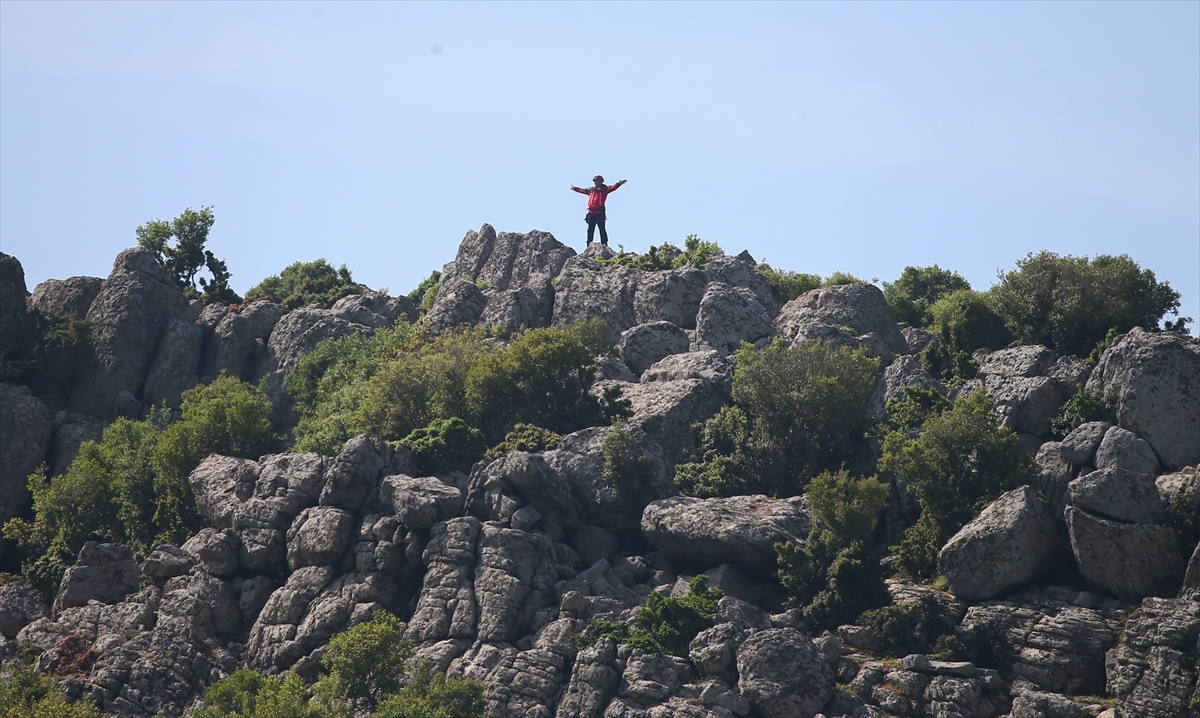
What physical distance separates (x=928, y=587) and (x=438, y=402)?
29.7 meters

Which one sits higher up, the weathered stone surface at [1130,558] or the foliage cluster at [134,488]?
the foliage cluster at [134,488]

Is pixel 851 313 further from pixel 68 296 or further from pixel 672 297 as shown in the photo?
pixel 68 296

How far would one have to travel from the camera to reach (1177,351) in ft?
204

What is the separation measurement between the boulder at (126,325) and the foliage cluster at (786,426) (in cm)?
4019

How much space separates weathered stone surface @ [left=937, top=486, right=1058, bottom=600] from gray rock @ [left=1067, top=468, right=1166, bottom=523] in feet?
7.59

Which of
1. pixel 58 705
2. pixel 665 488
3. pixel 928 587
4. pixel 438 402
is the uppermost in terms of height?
pixel 438 402

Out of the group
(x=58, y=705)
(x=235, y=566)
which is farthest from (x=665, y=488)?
(x=58, y=705)

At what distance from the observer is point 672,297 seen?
287 feet

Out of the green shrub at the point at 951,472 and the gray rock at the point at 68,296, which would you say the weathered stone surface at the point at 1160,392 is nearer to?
the green shrub at the point at 951,472

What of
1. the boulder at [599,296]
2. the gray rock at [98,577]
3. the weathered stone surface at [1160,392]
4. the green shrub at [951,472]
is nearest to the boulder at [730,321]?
the boulder at [599,296]

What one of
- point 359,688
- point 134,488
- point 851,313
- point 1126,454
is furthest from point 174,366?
point 1126,454

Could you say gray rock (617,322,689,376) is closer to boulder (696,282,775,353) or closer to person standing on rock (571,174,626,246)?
boulder (696,282,775,353)

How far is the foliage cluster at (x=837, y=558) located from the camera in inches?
2373

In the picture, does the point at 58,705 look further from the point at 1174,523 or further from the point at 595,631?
the point at 1174,523
